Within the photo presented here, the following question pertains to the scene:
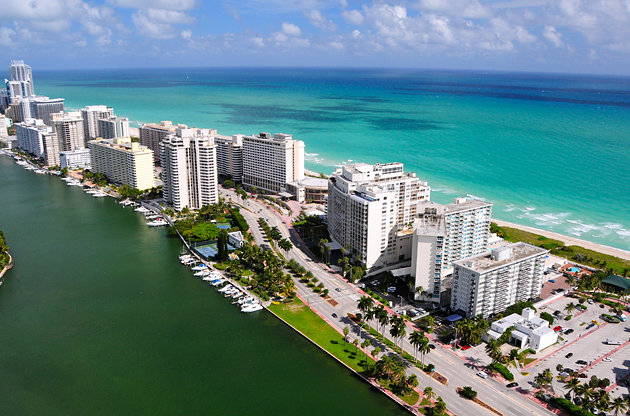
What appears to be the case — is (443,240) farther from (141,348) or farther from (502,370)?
(141,348)

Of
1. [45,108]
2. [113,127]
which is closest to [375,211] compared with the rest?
[113,127]

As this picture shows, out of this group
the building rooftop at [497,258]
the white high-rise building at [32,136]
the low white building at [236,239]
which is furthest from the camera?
the white high-rise building at [32,136]

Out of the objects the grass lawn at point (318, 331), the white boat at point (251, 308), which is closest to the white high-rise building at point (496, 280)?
the grass lawn at point (318, 331)

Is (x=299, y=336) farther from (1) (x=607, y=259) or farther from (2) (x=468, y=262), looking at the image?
(1) (x=607, y=259)

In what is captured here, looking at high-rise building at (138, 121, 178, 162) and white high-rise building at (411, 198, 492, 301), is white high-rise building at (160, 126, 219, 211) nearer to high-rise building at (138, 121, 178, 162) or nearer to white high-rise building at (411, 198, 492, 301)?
high-rise building at (138, 121, 178, 162)

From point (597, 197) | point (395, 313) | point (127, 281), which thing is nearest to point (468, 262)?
point (395, 313)

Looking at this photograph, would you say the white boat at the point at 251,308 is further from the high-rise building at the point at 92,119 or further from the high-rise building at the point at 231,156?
the high-rise building at the point at 92,119

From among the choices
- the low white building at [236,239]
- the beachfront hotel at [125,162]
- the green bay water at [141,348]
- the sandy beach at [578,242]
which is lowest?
the green bay water at [141,348]
